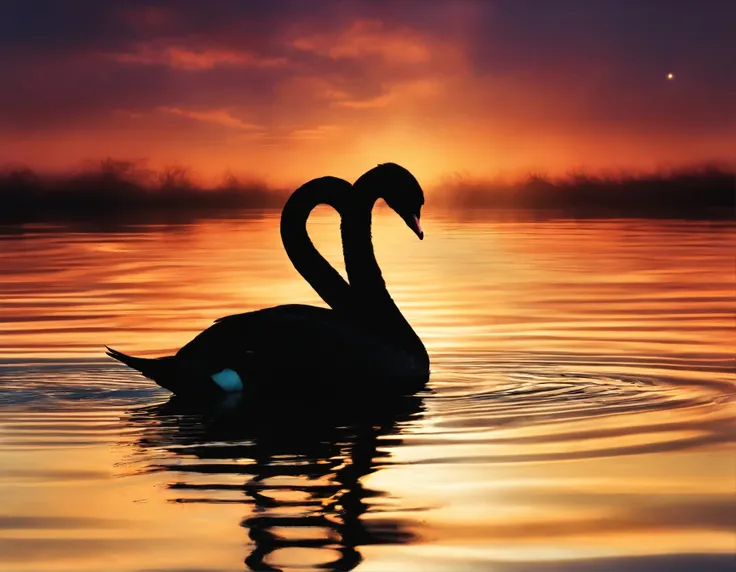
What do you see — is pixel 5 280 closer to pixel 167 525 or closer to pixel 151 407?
pixel 151 407

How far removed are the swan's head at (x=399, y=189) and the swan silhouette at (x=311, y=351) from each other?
0.02 metres

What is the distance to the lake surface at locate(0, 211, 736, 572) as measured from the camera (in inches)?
214

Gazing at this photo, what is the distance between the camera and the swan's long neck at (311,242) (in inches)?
419

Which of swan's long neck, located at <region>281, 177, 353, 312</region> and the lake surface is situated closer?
the lake surface

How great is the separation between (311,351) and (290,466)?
2.33 meters

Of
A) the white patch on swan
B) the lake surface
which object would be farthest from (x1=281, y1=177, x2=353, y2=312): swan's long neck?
the white patch on swan

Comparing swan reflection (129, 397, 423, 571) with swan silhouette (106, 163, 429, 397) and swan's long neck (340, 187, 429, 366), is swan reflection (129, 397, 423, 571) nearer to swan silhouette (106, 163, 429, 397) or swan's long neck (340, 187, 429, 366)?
swan silhouette (106, 163, 429, 397)

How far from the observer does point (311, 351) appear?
9469 mm

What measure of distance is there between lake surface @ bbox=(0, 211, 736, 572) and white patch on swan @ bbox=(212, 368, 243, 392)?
148 millimetres

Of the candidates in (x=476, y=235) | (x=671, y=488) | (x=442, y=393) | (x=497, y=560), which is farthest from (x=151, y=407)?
(x=476, y=235)

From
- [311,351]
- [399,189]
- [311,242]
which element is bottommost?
[311,351]

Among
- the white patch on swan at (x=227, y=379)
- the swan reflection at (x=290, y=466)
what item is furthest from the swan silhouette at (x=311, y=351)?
the swan reflection at (x=290, y=466)

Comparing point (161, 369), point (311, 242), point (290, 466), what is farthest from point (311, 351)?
point (290, 466)

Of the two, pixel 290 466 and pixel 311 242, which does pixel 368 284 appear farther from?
pixel 290 466
